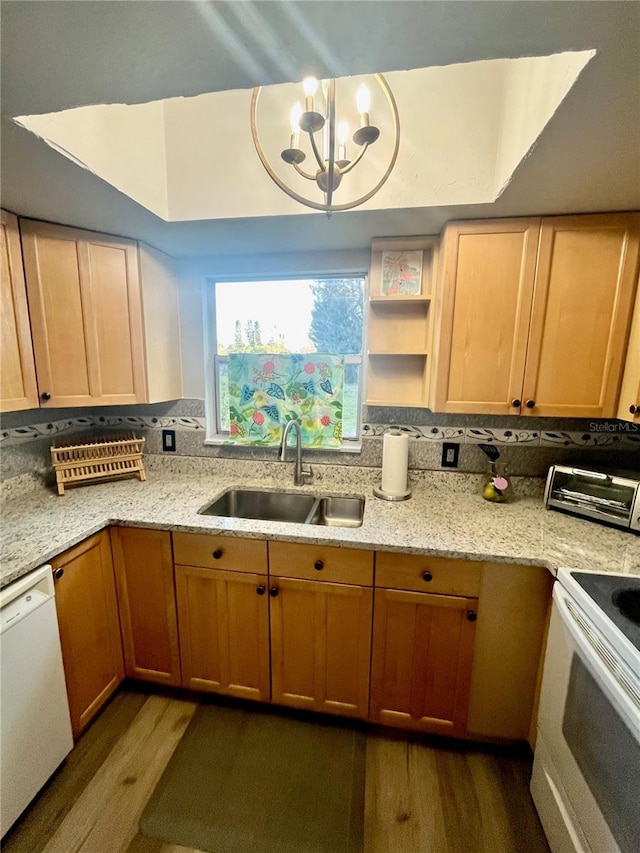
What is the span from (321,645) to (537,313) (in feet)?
5.33

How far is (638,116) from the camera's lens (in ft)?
2.75

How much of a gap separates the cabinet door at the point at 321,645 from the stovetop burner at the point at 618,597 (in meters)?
0.71

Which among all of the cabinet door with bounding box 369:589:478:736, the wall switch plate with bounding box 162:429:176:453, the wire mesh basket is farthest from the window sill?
the cabinet door with bounding box 369:589:478:736

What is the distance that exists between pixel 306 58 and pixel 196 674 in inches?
83.0

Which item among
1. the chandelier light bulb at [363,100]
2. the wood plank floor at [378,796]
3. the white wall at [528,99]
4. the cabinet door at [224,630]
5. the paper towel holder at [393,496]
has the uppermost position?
the white wall at [528,99]

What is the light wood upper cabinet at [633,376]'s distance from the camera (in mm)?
1354

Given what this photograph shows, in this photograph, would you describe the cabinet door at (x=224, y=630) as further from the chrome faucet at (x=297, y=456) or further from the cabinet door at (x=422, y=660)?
the chrome faucet at (x=297, y=456)

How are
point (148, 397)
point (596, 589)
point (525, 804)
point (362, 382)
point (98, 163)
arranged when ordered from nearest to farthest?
point (596, 589) < point (98, 163) < point (525, 804) < point (148, 397) < point (362, 382)

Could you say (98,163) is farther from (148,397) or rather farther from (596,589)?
(596,589)

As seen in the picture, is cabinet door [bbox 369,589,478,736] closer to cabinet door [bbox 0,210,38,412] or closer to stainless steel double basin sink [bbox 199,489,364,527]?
stainless steel double basin sink [bbox 199,489,364,527]

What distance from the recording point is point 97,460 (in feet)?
6.07

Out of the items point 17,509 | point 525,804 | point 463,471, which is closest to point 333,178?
point 463,471

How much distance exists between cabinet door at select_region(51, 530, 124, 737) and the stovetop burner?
1746 millimetres

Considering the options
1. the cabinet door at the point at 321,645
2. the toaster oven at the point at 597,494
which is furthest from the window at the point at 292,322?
the toaster oven at the point at 597,494
